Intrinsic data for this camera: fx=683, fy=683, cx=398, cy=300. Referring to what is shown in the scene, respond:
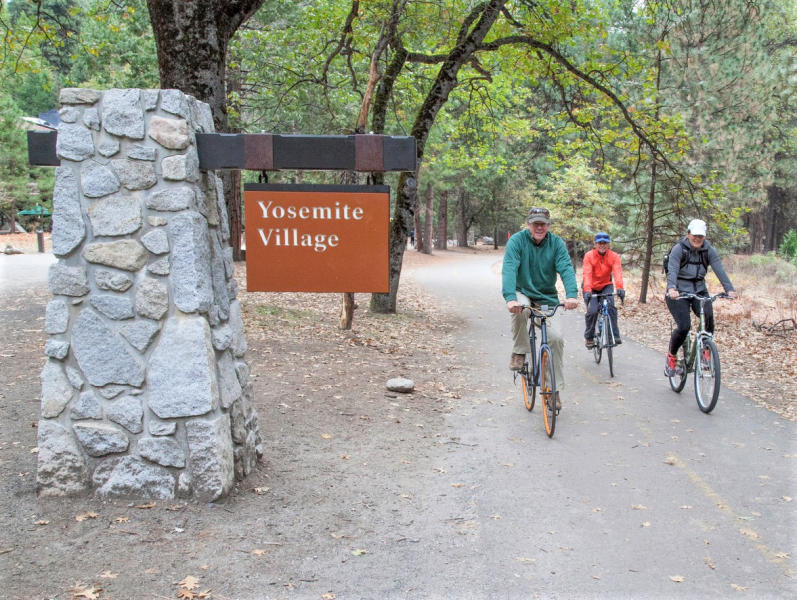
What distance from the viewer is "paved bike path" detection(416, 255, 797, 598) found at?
386 centimetres

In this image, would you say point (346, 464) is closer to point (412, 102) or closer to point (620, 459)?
point (620, 459)

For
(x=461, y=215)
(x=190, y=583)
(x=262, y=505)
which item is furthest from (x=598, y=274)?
(x=461, y=215)

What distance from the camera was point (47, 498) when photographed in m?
4.48

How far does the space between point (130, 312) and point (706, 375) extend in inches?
234

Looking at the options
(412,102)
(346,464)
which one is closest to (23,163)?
(412,102)

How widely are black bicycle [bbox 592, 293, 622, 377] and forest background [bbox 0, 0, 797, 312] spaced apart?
371cm

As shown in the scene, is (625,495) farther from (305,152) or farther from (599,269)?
(599,269)

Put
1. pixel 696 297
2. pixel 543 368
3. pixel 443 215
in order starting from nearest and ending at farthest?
pixel 543 368 → pixel 696 297 → pixel 443 215

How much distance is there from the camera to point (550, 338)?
6.67 m

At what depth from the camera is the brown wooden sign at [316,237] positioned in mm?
4820

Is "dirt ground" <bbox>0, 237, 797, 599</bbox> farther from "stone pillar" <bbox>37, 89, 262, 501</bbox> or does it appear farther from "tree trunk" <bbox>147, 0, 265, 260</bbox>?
"tree trunk" <bbox>147, 0, 265, 260</bbox>

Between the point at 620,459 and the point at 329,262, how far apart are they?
3053 millimetres

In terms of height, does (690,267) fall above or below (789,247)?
above

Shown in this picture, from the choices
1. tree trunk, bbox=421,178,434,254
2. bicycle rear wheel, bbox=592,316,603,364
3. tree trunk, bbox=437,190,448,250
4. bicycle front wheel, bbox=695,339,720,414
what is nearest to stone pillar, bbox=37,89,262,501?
bicycle front wheel, bbox=695,339,720,414
